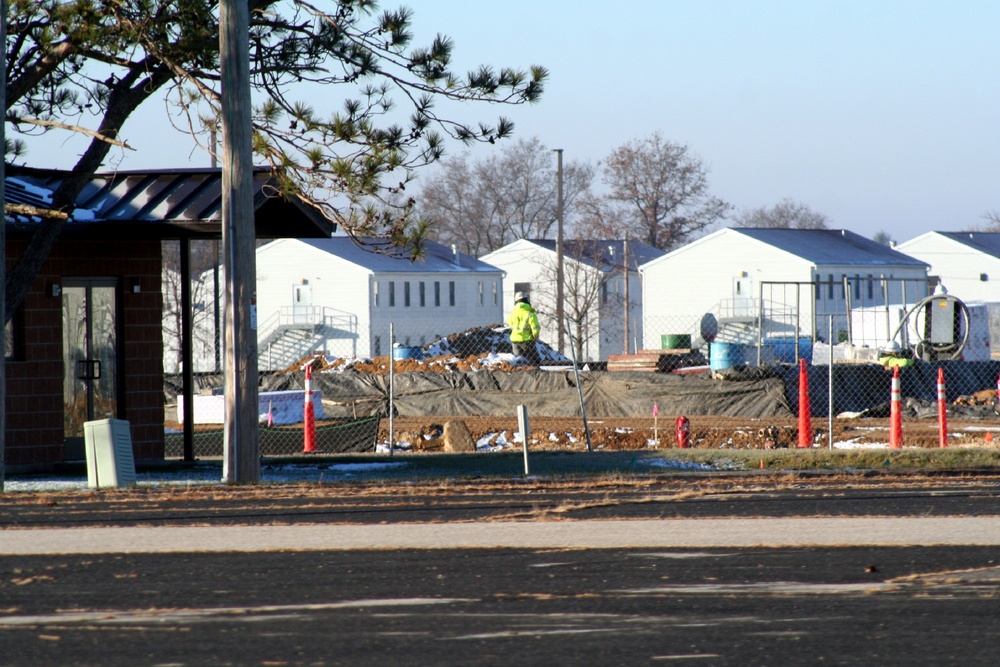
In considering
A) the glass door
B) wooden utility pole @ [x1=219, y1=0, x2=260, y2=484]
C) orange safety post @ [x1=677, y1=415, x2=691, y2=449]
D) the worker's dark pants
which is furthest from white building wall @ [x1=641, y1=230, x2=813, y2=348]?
wooden utility pole @ [x1=219, y1=0, x2=260, y2=484]

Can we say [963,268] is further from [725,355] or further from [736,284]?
[725,355]

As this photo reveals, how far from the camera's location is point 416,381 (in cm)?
3447

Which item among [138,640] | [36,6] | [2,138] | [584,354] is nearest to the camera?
[138,640]

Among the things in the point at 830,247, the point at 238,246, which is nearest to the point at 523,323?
the point at 238,246

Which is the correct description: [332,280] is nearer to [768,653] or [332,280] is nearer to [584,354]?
[584,354]

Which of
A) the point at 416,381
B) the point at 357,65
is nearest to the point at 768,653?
the point at 357,65

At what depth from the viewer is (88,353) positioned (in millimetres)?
18328

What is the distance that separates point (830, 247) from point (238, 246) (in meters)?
64.5

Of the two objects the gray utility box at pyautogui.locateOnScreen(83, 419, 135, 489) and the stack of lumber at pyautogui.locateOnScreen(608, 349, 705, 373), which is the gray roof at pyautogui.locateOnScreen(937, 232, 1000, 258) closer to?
the stack of lumber at pyautogui.locateOnScreen(608, 349, 705, 373)

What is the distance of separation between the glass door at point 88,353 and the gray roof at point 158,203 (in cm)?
114

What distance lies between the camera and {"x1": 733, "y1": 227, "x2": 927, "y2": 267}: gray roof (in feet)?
240

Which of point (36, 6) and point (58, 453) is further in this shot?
point (58, 453)

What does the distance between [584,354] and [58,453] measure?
62.0 m

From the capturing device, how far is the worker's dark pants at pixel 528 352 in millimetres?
35250
